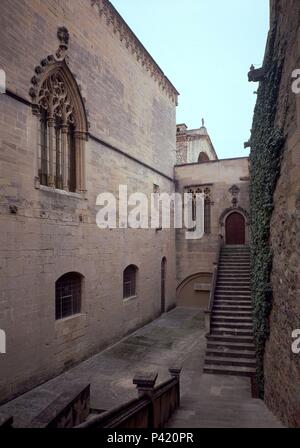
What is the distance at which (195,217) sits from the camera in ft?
55.7

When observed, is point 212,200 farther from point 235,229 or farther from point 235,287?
point 235,287

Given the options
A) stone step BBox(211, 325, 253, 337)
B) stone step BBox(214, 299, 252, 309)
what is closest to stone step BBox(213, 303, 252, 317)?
stone step BBox(214, 299, 252, 309)

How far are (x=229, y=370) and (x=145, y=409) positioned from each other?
4.91 meters

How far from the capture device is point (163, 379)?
8.34m

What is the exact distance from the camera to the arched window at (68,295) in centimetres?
874

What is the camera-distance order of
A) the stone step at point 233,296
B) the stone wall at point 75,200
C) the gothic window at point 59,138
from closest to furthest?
the stone wall at point 75,200 < the gothic window at point 59,138 < the stone step at point 233,296

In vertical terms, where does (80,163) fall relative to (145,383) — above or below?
above

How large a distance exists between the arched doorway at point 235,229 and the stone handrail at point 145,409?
36.0 feet

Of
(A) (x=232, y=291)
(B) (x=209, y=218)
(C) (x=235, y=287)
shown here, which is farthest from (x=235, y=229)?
(A) (x=232, y=291)

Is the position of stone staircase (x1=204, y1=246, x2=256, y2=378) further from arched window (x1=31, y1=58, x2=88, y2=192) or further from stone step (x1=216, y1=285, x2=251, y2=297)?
arched window (x1=31, y1=58, x2=88, y2=192)

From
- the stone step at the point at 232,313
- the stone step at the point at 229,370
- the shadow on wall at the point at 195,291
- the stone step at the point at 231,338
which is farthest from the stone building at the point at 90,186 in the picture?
the shadow on wall at the point at 195,291

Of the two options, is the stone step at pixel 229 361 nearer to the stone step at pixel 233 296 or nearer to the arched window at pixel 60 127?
the stone step at pixel 233 296
